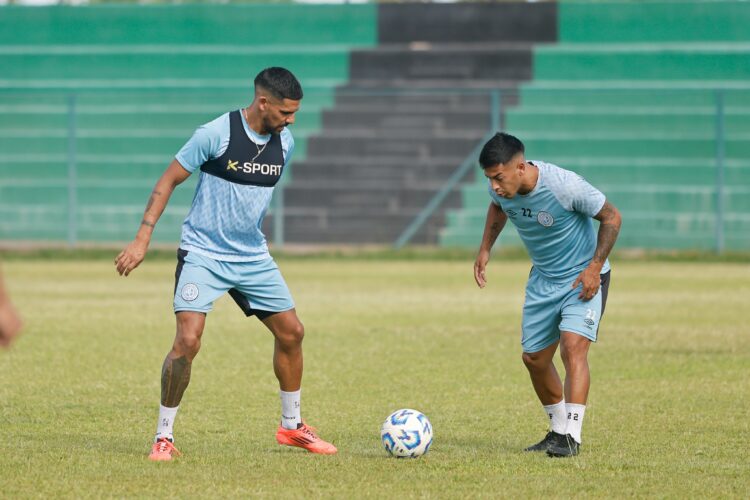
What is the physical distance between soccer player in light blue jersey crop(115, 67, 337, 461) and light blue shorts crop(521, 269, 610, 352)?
51.5 inches

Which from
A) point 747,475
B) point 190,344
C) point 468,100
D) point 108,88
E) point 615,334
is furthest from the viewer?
point 108,88

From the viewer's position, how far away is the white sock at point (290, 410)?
764cm

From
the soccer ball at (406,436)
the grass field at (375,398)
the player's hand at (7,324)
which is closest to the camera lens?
the player's hand at (7,324)

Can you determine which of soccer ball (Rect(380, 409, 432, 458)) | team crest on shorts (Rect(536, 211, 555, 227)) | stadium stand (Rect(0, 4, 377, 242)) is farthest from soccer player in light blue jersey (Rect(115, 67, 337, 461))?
stadium stand (Rect(0, 4, 377, 242))

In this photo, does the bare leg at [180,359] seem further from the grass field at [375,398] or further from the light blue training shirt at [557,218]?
the light blue training shirt at [557,218]

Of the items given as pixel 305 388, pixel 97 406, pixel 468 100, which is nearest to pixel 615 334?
pixel 305 388

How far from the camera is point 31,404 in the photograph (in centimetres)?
901

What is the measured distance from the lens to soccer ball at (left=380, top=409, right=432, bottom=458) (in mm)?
7195

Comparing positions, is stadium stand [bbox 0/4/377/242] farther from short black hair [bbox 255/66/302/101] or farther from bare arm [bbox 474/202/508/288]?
short black hair [bbox 255/66/302/101]

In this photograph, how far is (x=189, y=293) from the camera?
7.32 meters

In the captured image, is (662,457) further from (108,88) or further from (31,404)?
(108,88)

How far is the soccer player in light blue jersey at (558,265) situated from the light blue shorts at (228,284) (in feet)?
4.38

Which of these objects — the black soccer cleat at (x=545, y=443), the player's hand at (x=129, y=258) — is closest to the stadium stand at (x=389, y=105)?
the black soccer cleat at (x=545, y=443)

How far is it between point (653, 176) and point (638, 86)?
11.3ft
